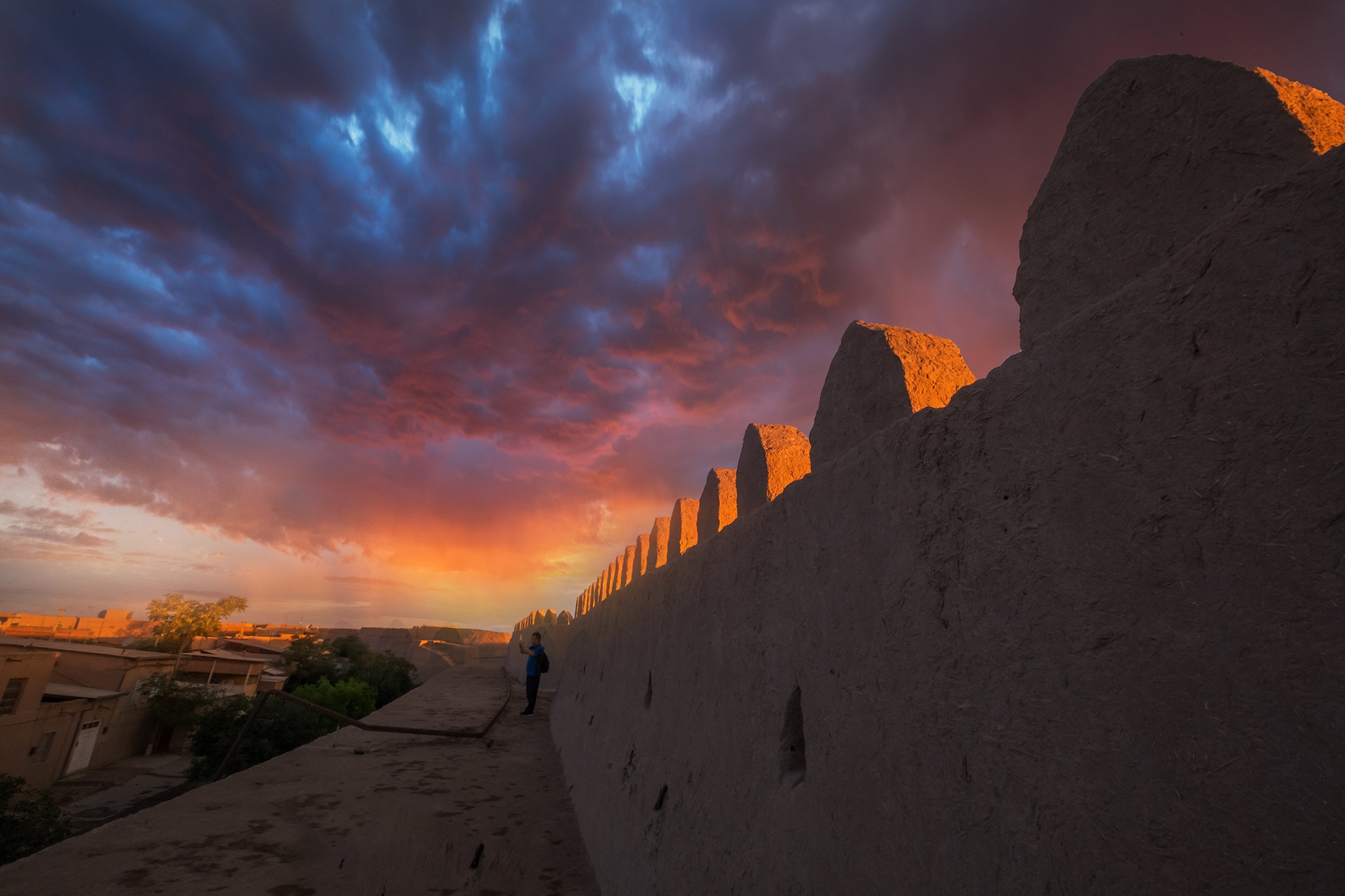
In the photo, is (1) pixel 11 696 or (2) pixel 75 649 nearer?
(1) pixel 11 696

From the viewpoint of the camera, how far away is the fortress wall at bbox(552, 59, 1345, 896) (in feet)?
2.62

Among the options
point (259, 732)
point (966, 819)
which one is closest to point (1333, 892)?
point (966, 819)

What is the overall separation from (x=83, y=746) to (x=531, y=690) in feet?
97.2

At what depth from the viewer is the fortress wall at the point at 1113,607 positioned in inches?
31.4

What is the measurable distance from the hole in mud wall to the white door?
37623 mm

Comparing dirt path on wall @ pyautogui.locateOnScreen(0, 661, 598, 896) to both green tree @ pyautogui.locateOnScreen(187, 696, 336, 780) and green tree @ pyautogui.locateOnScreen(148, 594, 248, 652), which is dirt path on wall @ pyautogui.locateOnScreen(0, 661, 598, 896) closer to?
green tree @ pyautogui.locateOnScreen(187, 696, 336, 780)

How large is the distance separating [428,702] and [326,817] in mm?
8042

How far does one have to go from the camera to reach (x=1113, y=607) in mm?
1007

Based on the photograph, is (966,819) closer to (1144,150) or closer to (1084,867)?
(1084,867)

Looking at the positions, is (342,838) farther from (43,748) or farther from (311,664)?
(311,664)

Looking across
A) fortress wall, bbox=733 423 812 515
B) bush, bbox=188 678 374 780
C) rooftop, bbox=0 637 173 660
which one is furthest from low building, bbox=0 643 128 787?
fortress wall, bbox=733 423 812 515

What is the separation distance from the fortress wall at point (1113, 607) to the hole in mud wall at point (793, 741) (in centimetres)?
13

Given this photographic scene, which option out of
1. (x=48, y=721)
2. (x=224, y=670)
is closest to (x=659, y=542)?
(x=48, y=721)

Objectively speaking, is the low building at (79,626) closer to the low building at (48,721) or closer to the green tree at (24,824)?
the low building at (48,721)
